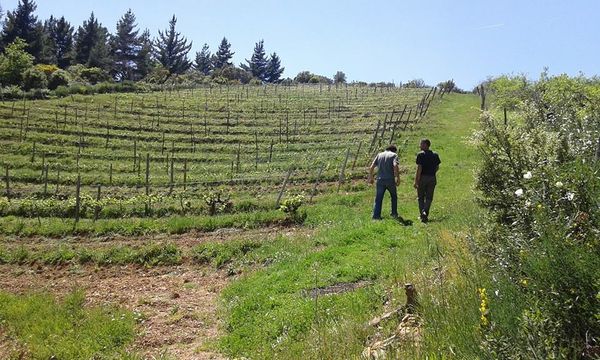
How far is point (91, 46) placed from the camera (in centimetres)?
8344

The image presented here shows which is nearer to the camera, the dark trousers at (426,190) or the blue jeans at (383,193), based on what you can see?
the dark trousers at (426,190)

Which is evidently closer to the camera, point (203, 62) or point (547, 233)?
point (547, 233)

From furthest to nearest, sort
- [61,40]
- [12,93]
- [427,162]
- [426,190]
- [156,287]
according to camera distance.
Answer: [61,40]
[12,93]
[426,190]
[427,162]
[156,287]

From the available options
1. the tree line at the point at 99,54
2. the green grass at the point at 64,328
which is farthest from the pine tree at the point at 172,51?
the green grass at the point at 64,328

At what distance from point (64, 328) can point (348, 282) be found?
5.33 m

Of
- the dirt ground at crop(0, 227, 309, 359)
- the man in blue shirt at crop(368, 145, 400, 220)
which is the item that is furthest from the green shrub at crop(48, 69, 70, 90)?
the man in blue shirt at crop(368, 145, 400, 220)

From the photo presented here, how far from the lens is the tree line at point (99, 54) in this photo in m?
62.0

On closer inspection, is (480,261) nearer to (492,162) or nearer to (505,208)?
(505,208)

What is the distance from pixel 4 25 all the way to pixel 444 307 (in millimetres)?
85027

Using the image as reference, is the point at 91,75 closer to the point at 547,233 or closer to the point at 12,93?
the point at 12,93

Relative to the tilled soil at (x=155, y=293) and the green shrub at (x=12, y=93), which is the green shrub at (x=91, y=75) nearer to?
the green shrub at (x=12, y=93)

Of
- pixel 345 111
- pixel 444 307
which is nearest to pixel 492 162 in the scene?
pixel 444 307

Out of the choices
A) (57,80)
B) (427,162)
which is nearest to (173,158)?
(427,162)

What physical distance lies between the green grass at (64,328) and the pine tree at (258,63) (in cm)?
10953
